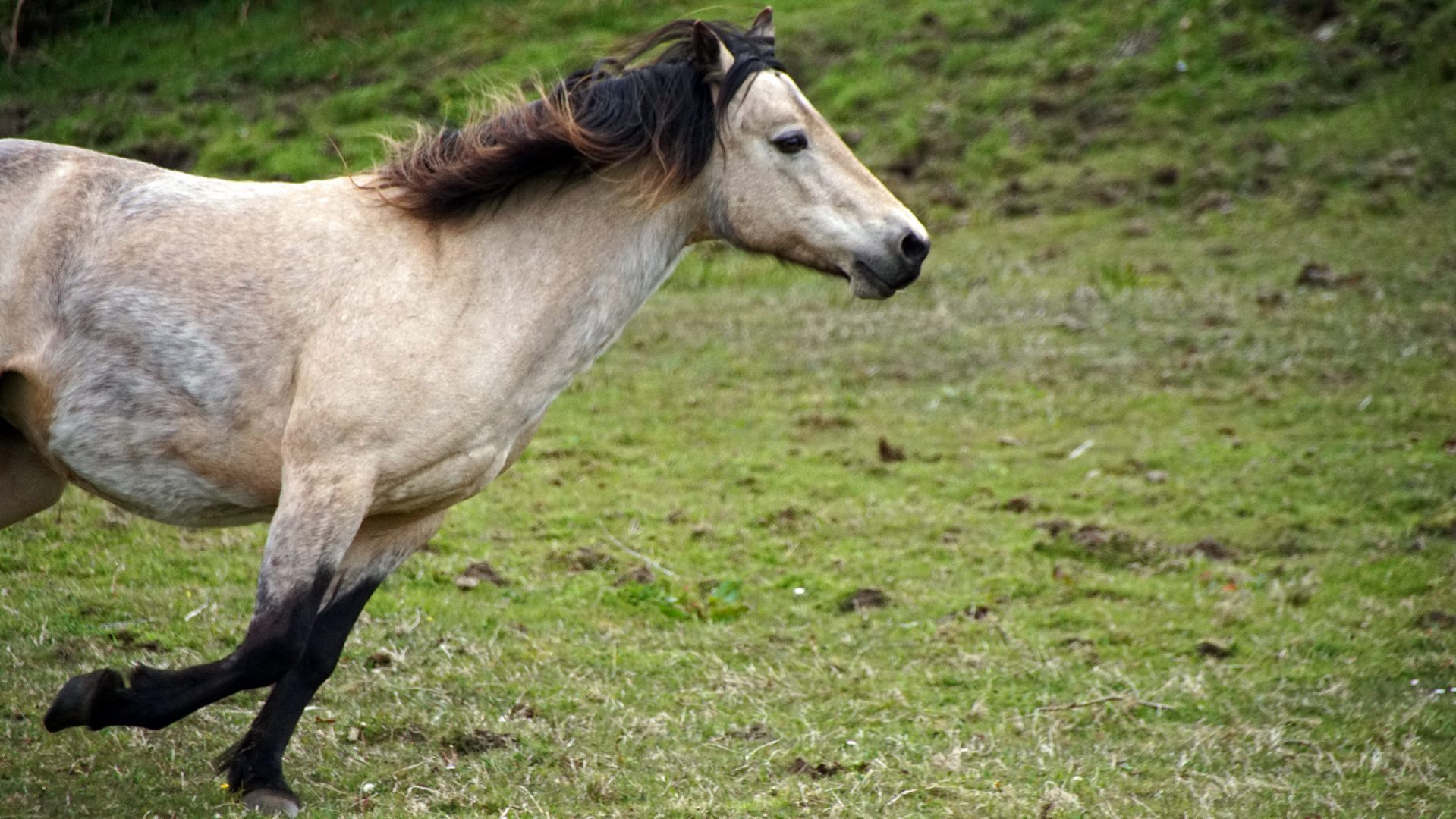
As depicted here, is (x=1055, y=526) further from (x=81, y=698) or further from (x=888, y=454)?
(x=81, y=698)

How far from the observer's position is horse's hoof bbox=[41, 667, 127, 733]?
366cm

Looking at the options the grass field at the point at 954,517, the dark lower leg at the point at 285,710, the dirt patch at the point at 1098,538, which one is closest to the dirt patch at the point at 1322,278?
the grass field at the point at 954,517

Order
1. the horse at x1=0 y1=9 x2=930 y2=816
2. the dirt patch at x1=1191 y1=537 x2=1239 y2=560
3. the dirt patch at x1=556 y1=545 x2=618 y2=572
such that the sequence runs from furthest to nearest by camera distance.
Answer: the dirt patch at x1=1191 y1=537 x2=1239 y2=560, the dirt patch at x1=556 y1=545 x2=618 y2=572, the horse at x1=0 y1=9 x2=930 y2=816

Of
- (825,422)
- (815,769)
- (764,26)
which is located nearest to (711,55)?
(764,26)

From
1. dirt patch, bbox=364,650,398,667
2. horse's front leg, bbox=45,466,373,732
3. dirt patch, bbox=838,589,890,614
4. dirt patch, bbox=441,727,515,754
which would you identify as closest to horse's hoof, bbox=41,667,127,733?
horse's front leg, bbox=45,466,373,732

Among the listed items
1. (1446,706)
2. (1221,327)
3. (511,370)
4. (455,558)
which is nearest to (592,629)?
(455,558)

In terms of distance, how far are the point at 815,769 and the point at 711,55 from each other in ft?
8.64

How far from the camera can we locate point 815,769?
197 inches

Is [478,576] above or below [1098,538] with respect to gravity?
above

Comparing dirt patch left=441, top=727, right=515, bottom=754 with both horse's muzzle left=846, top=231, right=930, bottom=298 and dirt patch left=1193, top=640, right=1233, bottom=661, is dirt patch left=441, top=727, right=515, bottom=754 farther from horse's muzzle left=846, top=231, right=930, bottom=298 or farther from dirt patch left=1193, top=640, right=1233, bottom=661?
dirt patch left=1193, top=640, right=1233, bottom=661

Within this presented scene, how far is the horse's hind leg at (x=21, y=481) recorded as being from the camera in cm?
438

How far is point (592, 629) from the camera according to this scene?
6.52 metres

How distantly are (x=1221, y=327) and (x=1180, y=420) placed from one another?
2077 millimetres

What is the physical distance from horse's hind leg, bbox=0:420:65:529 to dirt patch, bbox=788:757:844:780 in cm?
279
